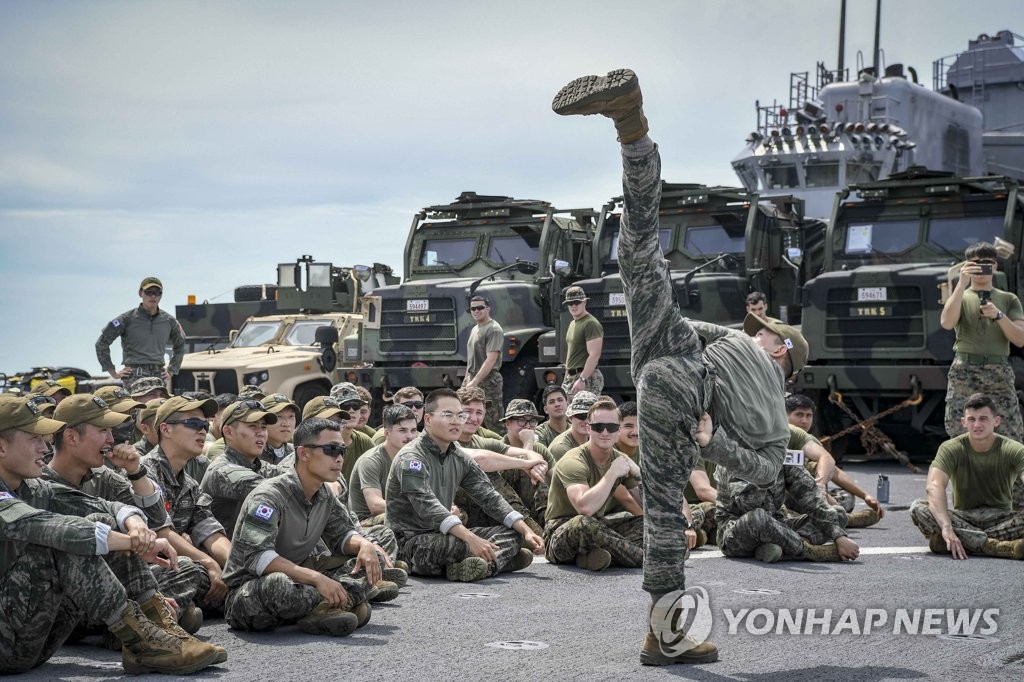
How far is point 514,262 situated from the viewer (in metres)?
16.8

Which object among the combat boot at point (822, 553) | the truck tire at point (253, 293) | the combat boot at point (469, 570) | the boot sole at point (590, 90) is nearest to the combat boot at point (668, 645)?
the boot sole at point (590, 90)

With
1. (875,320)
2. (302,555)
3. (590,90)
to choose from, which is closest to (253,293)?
(875,320)

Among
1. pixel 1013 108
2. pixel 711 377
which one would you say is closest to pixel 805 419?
pixel 711 377

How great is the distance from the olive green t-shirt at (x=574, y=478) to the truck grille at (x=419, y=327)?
25.4ft

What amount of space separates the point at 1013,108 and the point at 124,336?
23334 mm

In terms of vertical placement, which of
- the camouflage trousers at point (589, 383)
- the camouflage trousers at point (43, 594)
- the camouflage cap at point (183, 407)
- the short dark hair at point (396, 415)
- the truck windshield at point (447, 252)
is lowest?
the camouflage trousers at point (43, 594)

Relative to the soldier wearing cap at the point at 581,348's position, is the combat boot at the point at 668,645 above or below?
below

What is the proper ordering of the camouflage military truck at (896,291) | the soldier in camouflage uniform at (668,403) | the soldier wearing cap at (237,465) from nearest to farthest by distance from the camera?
the soldier in camouflage uniform at (668,403)
the soldier wearing cap at (237,465)
the camouflage military truck at (896,291)

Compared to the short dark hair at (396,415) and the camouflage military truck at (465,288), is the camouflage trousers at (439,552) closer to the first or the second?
the short dark hair at (396,415)

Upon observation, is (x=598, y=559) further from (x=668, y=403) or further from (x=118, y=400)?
(x=118, y=400)

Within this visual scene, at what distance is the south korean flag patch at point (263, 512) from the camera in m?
6.07

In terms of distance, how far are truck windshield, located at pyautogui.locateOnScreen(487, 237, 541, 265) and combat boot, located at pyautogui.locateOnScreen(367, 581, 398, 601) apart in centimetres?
1018

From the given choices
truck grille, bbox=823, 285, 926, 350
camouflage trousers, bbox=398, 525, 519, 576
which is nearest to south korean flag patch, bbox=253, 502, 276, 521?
camouflage trousers, bbox=398, 525, 519, 576

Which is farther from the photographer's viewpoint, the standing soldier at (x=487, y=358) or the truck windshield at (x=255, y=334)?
the truck windshield at (x=255, y=334)
